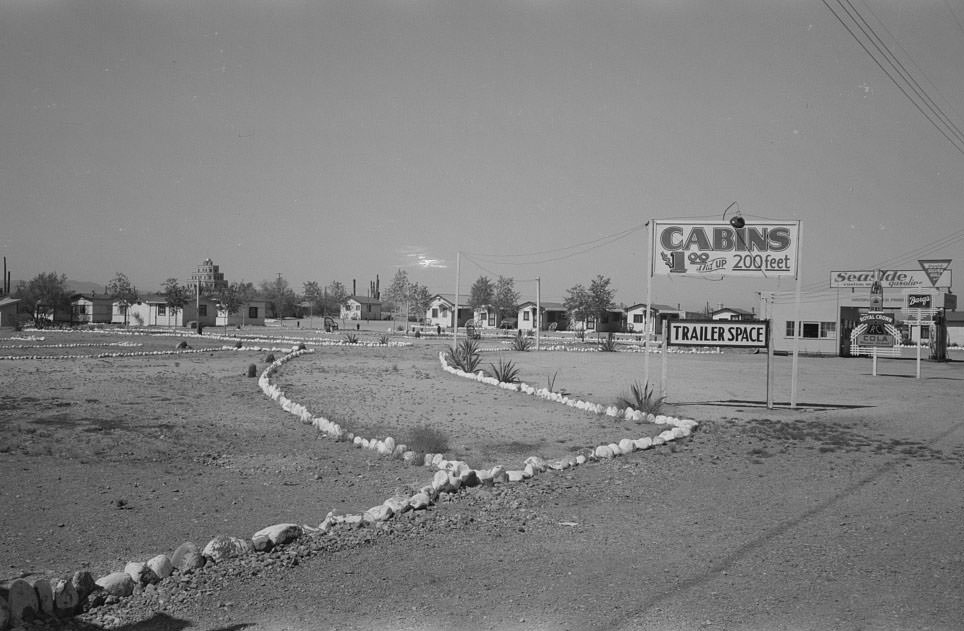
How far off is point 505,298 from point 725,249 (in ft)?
267

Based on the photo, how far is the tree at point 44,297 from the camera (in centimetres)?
7975

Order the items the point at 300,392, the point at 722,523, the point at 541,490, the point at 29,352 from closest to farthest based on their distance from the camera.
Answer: the point at 722,523, the point at 541,490, the point at 300,392, the point at 29,352

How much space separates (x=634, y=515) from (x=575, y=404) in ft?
28.0

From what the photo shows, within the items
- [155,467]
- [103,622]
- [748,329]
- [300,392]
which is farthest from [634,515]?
[300,392]

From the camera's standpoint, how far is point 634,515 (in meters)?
7.62

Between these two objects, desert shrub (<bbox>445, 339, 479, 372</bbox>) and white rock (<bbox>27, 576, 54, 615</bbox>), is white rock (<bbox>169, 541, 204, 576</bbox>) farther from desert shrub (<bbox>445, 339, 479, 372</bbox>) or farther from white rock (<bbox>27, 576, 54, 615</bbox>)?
desert shrub (<bbox>445, 339, 479, 372</bbox>)

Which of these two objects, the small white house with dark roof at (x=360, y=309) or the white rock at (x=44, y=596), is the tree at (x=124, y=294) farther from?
the white rock at (x=44, y=596)

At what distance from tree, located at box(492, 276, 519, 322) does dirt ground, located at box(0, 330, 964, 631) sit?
3175 inches

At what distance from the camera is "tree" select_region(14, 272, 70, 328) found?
79750 mm

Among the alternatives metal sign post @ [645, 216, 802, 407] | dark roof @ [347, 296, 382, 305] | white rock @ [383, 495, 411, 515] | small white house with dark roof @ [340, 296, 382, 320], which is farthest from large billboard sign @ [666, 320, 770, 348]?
dark roof @ [347, 296, 382, 305]

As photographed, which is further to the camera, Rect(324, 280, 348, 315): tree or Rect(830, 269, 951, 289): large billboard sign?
Rect(324, 280, 348, 315): tree

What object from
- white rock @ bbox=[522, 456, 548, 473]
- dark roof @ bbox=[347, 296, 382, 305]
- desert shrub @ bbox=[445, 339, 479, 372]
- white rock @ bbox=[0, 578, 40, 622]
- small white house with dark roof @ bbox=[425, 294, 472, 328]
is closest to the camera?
white rock @ bbox=[0, 578, 40, 622]

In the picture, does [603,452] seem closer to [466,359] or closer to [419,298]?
[466,359]

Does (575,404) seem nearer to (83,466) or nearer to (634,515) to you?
(634,515)
